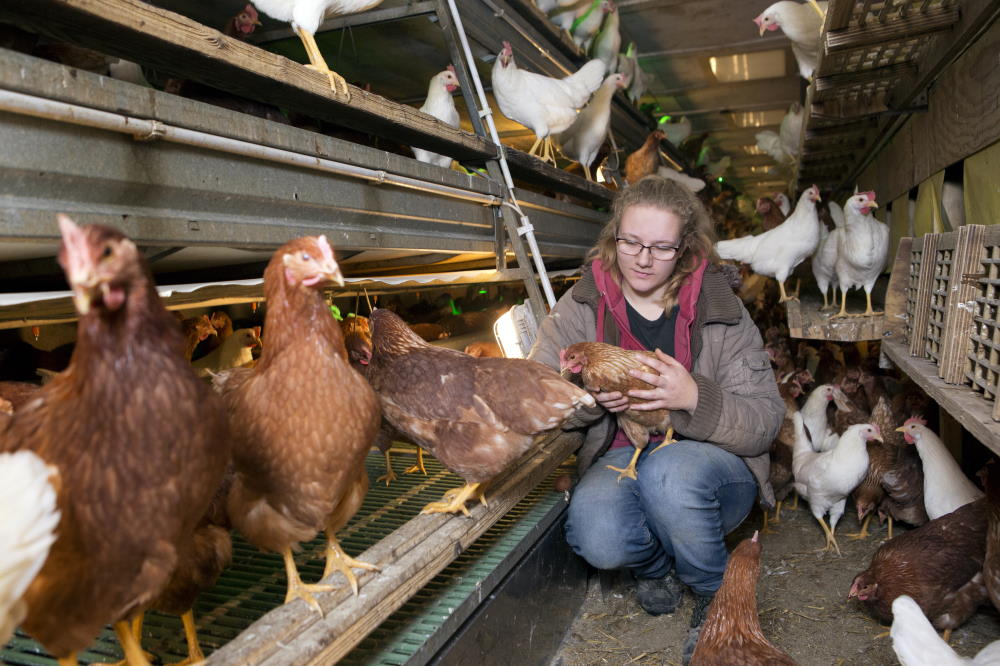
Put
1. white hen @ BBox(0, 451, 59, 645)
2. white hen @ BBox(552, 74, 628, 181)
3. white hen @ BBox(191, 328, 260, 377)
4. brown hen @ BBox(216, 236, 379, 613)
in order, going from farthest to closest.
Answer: white hen @ BBox(552, 74, 628, 181), white hen @ BBox(191, 328, 260, 377), brown hen @ BBox(216, 236, 379, 613), white hen @ BBox(0, 451, 59, 645)

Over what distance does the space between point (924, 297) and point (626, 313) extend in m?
0.87

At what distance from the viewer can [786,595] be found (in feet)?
7.84

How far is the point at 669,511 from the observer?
6.33 feet

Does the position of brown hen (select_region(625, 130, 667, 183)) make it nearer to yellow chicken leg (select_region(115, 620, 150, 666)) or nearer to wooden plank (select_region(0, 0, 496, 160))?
wooden plank (select_region(0, 0, 496, 160))

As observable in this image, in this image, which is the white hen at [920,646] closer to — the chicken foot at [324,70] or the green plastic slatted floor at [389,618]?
the green plastic slatted floor at [389,618]

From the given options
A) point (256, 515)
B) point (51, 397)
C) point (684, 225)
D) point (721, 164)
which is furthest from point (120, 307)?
point (721, 164)

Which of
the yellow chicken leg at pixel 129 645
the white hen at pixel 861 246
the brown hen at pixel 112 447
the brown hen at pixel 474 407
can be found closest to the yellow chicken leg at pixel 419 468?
the brown hen at pixel 474 407

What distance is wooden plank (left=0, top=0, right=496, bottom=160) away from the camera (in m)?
0.98

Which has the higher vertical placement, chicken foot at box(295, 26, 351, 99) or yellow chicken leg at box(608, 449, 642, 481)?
chicken foot at box(295, 26, 351, 99)

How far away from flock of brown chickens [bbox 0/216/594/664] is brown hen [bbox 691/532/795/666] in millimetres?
623

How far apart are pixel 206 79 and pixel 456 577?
51.2 inches

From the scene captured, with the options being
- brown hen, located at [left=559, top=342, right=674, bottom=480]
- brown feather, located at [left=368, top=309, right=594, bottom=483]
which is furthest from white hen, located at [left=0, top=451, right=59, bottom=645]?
brown hen, located at [left=559, top=342, right=674, bottom=480]

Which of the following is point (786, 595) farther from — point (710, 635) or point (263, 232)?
point (263, 232)

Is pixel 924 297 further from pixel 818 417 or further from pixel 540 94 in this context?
pixel 540 94
